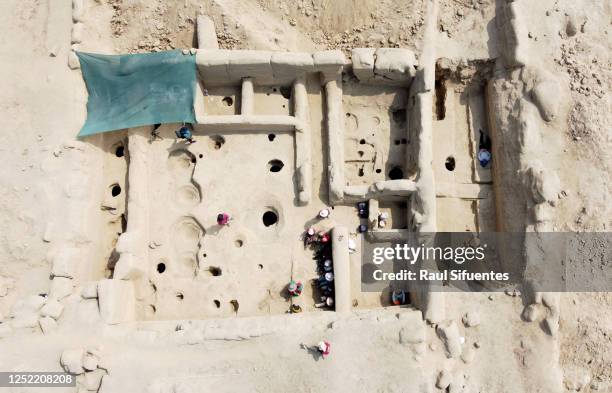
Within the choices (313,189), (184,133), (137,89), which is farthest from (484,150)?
(137,89)

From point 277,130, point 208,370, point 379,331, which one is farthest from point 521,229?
point 208,370

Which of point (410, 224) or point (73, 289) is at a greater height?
point (410, 224)

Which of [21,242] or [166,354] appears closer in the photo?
[166,354]

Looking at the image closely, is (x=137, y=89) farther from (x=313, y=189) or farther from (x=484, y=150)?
(x=484, y=150)

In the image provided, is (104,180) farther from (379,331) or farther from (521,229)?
(521,229)

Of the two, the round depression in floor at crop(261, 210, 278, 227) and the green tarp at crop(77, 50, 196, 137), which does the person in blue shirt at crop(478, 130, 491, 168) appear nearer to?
the round depression in floor at crop(261, 210, 278, 227)

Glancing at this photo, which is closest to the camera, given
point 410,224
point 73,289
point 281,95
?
point 73,289

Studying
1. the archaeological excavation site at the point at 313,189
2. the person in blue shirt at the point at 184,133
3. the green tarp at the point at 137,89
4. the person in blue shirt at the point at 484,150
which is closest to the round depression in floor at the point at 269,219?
the archaeological excavation site at the point at 313,189
